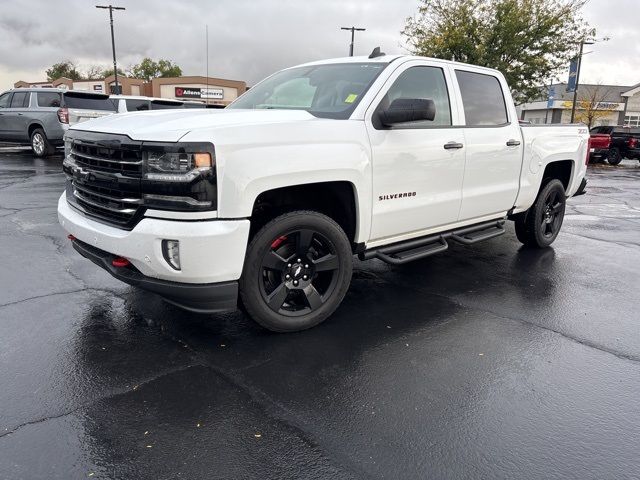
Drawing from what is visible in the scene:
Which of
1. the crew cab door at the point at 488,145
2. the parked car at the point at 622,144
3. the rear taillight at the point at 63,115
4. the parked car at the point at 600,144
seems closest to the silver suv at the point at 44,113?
the rear taillight at the point at 63,115

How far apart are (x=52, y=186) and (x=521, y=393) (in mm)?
9867

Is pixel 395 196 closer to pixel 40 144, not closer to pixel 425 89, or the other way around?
pixel 425 89

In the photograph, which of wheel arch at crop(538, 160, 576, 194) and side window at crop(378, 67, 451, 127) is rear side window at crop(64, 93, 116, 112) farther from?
side window at crop(378, 67, 451, 127)

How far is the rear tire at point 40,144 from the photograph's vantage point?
15281 millimetres

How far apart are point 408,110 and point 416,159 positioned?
55 cm

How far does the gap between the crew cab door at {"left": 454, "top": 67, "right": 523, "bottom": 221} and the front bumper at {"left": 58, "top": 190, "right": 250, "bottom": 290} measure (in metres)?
2.57

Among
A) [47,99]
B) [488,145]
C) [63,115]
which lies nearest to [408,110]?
[488,145]

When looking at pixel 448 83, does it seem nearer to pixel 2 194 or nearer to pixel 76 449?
pixel 76 449

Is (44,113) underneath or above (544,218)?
above

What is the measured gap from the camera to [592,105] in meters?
46.1

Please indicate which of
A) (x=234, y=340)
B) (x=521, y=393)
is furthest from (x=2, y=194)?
(x=521, y=393)

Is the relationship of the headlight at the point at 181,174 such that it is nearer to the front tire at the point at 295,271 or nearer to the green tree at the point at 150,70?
the front tire at the point at 295,271

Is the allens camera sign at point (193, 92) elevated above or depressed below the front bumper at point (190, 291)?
above

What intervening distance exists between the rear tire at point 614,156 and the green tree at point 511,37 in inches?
200
